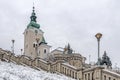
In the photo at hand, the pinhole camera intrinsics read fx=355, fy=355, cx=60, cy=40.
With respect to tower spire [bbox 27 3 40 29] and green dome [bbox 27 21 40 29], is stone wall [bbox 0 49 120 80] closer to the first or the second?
green dome [bbox 27 21 40 29]

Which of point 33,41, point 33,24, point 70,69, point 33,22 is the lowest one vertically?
point 70,69

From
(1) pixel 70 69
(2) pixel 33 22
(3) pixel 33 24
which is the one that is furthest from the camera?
(2) pixel 33 22

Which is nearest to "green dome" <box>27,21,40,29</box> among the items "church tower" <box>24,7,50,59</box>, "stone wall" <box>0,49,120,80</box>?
"church tower" <box>24,7,50,59</box>

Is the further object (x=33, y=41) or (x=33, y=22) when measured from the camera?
(x=33, y=22)

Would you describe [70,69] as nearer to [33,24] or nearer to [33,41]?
[33,41]

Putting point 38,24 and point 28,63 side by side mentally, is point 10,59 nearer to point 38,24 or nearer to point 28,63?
point 28,63

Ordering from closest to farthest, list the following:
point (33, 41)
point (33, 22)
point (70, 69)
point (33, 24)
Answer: point (70, 69), point (33, 41), point (33, 24), point (33, 22)

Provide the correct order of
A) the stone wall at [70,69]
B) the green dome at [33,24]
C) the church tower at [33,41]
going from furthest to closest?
the green dome at [33,24] < the church tower at [33,41] < the stone wall at [70,69]

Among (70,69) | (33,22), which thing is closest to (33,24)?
(33,22)

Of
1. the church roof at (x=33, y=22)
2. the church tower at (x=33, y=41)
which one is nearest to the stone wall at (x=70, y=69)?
the church tower at (x=33, y=41)

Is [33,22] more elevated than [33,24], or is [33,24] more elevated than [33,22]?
[33,22]

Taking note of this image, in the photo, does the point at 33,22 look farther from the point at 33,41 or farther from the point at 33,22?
the point at 33,41

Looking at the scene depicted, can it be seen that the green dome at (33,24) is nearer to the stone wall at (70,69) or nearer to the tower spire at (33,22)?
the tower spire at (33,22)

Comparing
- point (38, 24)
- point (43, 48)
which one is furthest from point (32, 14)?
point (43, 48)
